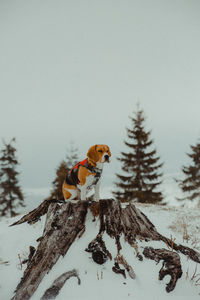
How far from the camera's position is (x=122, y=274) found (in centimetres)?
238

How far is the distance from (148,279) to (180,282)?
427 millimetres

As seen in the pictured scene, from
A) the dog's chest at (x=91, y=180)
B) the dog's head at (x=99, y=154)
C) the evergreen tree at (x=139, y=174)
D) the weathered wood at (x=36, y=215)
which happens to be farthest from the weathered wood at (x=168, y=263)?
the evergreen tree at (x=139, y=174)

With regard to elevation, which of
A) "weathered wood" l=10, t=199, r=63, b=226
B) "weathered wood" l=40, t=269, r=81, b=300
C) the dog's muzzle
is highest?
the dog's muzzle

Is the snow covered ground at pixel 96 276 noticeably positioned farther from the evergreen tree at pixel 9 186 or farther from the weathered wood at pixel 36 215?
the evergreen tree at pixel 9 186

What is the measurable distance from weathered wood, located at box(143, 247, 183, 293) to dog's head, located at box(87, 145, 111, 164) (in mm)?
1867

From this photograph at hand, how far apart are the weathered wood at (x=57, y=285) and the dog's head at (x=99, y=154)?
209 cm

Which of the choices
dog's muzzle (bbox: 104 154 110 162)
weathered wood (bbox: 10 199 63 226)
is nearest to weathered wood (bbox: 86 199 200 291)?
dog's muzzle (bbox: 104 154 110 162)

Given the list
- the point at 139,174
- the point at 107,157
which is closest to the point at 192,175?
the point at 139,174

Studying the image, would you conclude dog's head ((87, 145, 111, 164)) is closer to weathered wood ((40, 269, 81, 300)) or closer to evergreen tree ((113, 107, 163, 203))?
weathered wood ((40, 269, 81, 300))

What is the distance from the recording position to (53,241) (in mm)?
2789

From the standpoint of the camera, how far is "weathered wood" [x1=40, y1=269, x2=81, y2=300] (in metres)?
2.12

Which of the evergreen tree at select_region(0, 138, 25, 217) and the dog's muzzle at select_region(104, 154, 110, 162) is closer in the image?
the dog's muzzle at select_region(104, 154, 110, 162)

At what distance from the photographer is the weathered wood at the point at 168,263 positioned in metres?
2.33

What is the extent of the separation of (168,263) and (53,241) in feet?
5.66
